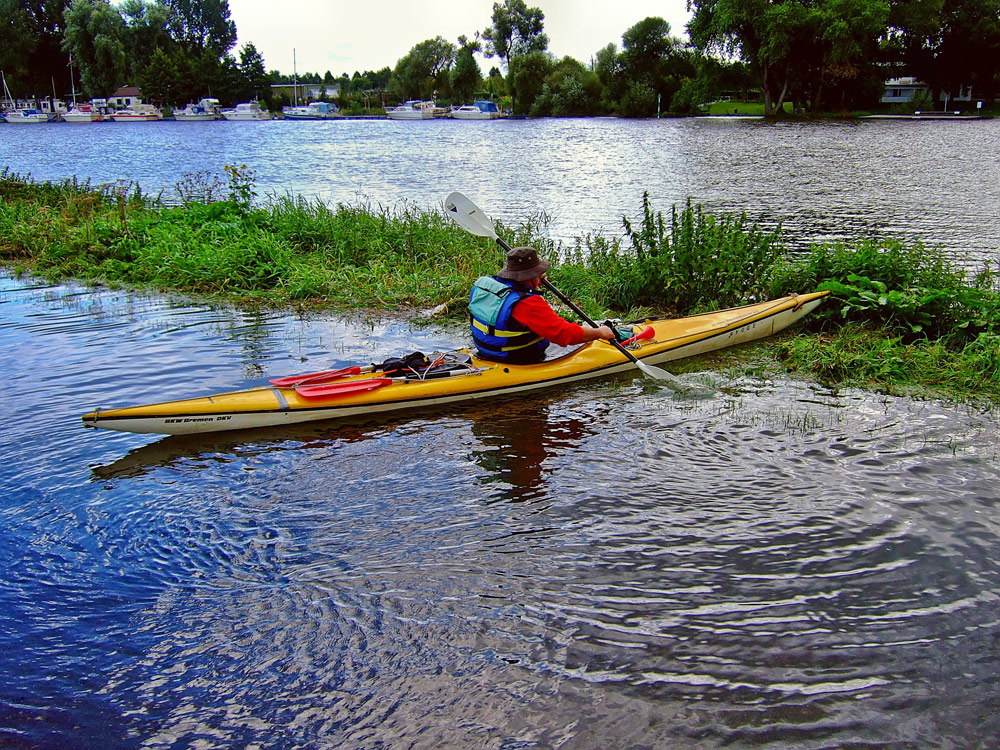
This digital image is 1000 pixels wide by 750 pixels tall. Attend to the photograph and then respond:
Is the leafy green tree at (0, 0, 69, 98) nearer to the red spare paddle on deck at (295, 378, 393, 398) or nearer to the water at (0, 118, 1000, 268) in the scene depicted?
the water at (0, 118, 1000, 268)

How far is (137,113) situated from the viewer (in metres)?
72.5

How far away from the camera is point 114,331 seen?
24.1 feet

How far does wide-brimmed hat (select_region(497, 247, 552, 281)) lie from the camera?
5.57 metres

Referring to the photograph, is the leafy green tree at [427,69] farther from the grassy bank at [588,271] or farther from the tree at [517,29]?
the grassy bank at [588,271]

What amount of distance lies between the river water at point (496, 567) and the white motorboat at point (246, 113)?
3148 inches

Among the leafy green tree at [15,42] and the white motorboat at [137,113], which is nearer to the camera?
the leafy green tree at [15,42]

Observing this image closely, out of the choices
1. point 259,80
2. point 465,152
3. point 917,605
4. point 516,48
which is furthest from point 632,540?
point 259,80

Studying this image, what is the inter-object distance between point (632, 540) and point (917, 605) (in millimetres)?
1295

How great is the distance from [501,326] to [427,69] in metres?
87.4

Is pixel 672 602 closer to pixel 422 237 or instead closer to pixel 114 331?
pixel 114 331

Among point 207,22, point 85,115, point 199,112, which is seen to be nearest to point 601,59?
point 199,112

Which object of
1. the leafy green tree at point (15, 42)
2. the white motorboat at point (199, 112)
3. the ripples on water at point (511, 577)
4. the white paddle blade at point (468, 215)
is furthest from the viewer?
the white motorboat at point (199, 112)

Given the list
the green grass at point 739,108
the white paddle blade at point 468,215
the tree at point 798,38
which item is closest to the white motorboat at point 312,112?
the green grass at point 739,108

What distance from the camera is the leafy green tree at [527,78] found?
67562 mm
